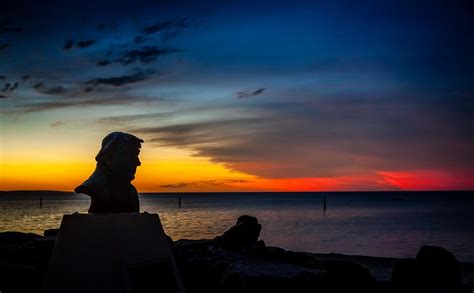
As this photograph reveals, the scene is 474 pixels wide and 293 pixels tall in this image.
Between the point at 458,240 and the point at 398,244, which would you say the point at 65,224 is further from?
the point at 458,240

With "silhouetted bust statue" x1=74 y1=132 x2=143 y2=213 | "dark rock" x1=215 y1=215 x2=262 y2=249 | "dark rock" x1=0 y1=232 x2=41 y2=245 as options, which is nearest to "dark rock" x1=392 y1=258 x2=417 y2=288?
"dark rock" x1=215 y1=215 x2=262 y2=249

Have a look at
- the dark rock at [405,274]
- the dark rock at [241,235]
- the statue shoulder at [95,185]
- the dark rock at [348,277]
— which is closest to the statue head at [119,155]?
the statue shoulder at [95,185]

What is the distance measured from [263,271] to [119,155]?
3.47 metres

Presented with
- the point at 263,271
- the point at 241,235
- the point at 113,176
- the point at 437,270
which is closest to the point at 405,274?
the point at 437,270

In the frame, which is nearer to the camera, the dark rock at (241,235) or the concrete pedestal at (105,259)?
the concrete pedestal at (105,259)

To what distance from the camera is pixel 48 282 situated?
324 inches

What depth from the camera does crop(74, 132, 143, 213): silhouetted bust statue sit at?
895 centimetres

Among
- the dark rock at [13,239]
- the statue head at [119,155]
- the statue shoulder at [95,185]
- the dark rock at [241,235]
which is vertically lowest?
the dark rock at [13,239]

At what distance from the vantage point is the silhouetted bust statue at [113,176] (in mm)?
8945

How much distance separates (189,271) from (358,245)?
27.5m

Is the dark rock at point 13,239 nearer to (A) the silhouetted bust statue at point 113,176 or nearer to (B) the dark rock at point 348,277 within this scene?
(A) the silhouetted bust statue at point 113,176

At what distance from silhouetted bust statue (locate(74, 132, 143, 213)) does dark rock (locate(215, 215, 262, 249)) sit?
5544 millimetres

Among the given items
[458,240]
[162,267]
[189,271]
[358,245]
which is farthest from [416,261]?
[458,240]

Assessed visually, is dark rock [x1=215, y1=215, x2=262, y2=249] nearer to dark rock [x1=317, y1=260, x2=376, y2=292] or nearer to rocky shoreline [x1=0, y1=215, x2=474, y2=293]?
rocky shoreline [x1=0, y1=215, x2=474, y2=293]
